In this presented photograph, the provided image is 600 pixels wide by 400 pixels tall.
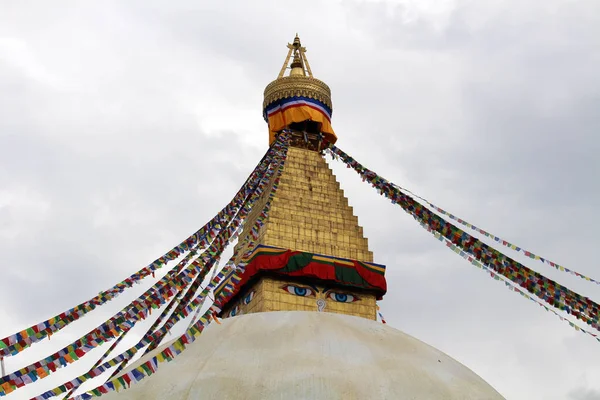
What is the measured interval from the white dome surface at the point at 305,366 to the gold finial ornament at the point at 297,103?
693cm

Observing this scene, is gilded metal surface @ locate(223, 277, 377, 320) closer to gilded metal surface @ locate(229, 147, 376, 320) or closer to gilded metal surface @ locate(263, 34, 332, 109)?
gilded metal surface @ locate(229, 147, 376, 320)

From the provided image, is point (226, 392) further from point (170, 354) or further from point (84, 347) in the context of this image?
point (84, 347)

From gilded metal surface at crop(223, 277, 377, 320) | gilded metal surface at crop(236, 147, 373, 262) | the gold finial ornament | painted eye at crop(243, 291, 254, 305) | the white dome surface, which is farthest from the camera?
the gold finial ornament

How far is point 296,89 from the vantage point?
49.9 feet

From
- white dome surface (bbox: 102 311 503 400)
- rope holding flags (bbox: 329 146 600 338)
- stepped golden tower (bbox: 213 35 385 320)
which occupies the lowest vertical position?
white dome surface (bbox: 102 311 503 400)

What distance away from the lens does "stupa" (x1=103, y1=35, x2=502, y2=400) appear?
7.28 metres

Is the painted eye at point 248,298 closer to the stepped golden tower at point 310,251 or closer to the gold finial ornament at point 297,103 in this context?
the stepped golden tower at point 310,251

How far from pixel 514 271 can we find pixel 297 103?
267 inches

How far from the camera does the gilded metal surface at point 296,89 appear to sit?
1521 cm

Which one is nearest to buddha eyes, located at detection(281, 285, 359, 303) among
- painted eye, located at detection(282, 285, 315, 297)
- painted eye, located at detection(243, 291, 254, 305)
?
painted eye, located at detection(282, 285, 315, 297)

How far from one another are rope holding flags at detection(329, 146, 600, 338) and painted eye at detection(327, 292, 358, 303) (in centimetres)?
186

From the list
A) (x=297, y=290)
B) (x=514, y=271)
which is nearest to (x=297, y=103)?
(x=297, y=290)

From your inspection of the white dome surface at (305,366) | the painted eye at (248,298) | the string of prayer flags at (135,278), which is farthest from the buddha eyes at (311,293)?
the white dome surface at (305,366)

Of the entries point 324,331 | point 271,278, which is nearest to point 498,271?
point 324,331
